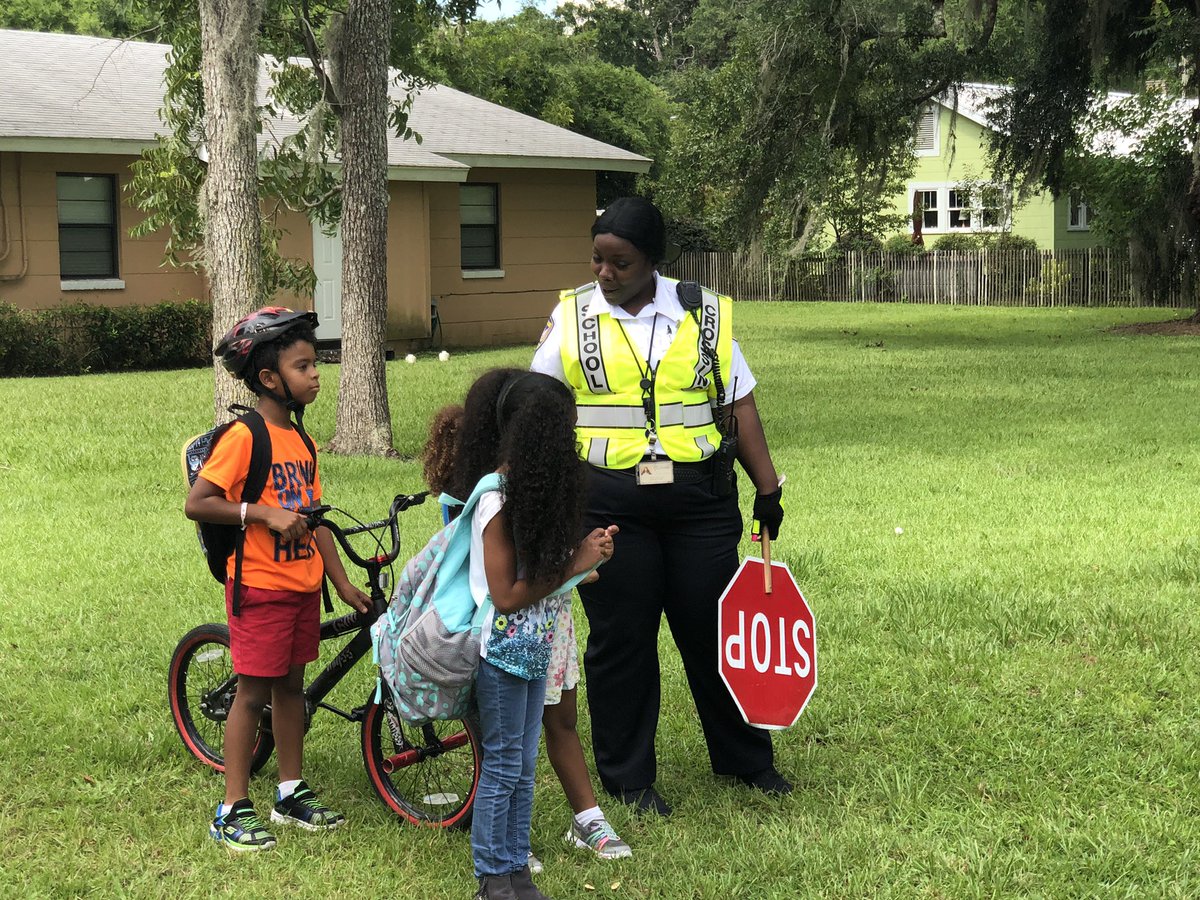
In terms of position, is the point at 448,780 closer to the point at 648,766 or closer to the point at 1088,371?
the point at 648,766

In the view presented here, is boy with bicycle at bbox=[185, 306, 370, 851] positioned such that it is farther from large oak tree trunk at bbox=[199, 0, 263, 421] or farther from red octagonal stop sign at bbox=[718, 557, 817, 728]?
large oak tree trunk at bbox=[199, 0, 263, 421]

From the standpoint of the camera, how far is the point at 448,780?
14.9 feet

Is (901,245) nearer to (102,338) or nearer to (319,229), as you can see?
(319,229)

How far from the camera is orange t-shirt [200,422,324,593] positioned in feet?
13.5

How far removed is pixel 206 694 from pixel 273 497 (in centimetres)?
98

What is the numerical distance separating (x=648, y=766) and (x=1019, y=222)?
36.1 m

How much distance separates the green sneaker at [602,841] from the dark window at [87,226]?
58.2ft

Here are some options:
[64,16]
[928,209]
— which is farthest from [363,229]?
[64,16]

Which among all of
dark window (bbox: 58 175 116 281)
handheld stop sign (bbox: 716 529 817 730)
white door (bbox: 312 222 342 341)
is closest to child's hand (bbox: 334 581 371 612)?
handheld stop sign (bbox: 716 529 817 730)

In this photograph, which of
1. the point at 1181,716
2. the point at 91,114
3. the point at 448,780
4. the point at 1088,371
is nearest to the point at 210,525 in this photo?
the point at 448,780

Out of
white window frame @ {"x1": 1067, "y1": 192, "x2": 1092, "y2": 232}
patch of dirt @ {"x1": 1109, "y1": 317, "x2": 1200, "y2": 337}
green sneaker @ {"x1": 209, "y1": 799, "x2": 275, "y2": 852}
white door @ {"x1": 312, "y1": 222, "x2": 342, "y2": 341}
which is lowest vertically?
green sneaker @ {"x1": 209, "y1": 799, "x2": 275, "y2": 852}

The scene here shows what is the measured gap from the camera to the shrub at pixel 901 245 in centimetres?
3591

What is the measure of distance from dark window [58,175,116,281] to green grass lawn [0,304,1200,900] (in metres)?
8.78

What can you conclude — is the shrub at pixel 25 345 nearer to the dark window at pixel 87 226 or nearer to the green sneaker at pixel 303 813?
the dark window at pixel 87 226
